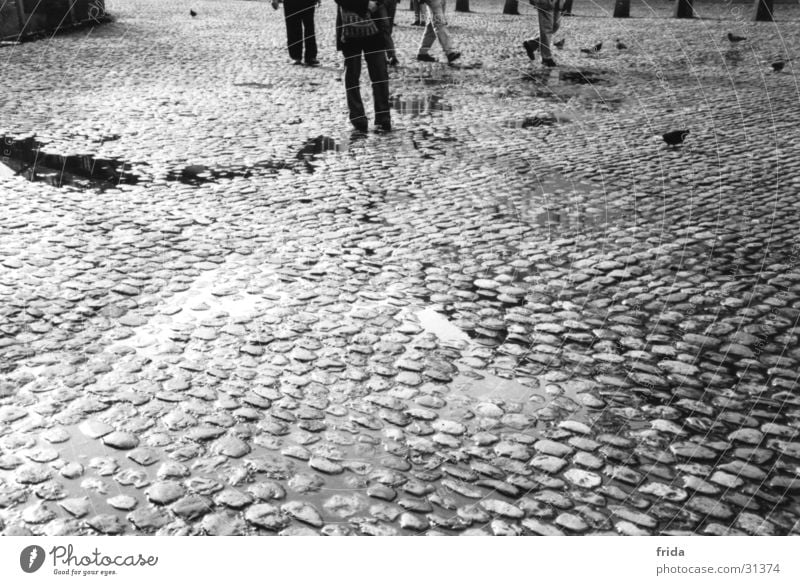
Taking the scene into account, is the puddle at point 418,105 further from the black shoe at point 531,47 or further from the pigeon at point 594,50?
the pigeon at point 594,50

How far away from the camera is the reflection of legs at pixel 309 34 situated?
13547mm

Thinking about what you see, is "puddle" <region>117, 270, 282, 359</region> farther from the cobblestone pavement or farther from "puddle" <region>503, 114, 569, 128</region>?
"puddle" <region>503, 114, 569, 128</region>

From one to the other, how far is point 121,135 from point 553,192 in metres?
4.54

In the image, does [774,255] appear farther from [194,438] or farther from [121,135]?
[121,135]

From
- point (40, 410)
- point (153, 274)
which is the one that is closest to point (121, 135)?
point (153, 274)

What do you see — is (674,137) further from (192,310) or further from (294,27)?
(294,27)

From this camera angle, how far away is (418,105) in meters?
10.5

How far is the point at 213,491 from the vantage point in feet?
9.66

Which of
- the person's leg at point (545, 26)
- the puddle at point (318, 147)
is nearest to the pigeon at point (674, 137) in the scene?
the puddle at point (318, 147)

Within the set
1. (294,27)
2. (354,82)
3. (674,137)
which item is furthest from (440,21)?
(674,137)

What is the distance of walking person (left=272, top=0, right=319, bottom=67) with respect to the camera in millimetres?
13570

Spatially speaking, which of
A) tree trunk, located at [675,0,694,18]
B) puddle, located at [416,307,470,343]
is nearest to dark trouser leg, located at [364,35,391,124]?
puddle, located at [416,307,470,343]

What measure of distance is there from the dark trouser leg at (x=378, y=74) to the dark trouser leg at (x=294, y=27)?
188 inches

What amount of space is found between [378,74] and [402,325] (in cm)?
552
